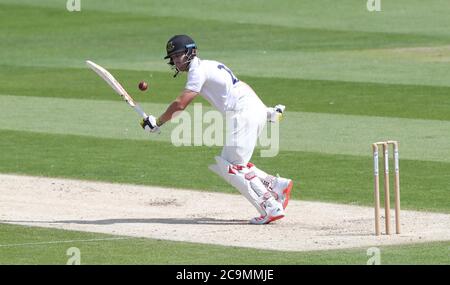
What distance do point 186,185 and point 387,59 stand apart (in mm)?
13974

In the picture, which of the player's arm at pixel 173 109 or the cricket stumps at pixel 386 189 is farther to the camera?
the player's arm at pixel 173 109

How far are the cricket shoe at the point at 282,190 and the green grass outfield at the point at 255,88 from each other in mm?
1196

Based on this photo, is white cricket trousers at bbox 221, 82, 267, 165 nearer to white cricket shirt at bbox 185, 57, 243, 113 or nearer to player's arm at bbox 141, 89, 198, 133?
white cricket shirt at bbox 185, 57, 243, 113

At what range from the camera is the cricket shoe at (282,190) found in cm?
1481

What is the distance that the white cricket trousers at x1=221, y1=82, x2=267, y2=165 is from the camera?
574 inches

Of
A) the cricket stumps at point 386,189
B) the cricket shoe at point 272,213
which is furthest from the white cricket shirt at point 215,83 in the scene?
the cricket stumps at point 386,189

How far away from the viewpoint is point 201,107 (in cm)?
2473

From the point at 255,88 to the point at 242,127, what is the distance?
475 inches

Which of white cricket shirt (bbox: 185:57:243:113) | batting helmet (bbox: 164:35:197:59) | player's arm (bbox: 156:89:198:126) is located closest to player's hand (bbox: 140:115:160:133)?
player's arm (bbox: 156:89:198:126)

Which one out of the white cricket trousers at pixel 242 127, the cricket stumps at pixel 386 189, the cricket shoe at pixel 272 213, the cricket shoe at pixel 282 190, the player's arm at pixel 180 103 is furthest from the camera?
the cricket shoe at pixel 282 190

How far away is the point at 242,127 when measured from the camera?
1462 centimetres

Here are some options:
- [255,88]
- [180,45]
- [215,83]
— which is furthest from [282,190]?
[255,88]

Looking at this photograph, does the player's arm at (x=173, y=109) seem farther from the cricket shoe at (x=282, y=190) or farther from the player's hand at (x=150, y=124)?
the cricket shoe at (x=282, y=190)

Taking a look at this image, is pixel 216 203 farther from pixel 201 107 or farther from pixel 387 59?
pixel 387 59
